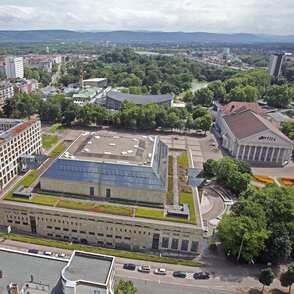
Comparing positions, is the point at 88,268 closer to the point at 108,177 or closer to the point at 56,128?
the point at 108,177

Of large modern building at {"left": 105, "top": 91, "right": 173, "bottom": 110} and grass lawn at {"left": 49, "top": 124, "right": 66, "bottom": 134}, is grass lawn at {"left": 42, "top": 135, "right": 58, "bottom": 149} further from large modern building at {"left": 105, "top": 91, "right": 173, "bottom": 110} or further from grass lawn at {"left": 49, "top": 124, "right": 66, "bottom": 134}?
large modern building at {"left": 105, "top": 91, "right": 173, "bottom": 110}

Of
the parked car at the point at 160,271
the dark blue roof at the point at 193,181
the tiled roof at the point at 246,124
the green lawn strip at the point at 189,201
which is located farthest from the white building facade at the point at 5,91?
the parked car at the point at 160,271

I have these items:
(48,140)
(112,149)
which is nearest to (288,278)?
(112,149)

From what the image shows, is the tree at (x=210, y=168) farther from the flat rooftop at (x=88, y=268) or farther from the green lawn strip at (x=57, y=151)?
the flat rooftop at (x=88, y=268)

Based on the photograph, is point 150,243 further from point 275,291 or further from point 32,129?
point 32,129

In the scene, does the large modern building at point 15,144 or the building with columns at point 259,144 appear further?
the building with columns at point 259,144

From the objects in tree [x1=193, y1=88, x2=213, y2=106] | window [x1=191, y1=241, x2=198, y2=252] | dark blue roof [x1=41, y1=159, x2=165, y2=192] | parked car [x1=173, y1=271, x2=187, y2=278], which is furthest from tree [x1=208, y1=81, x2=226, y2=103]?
parked car [x1=173, y1=271, x2=187, y2=278]

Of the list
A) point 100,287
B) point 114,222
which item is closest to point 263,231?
point 114,222
